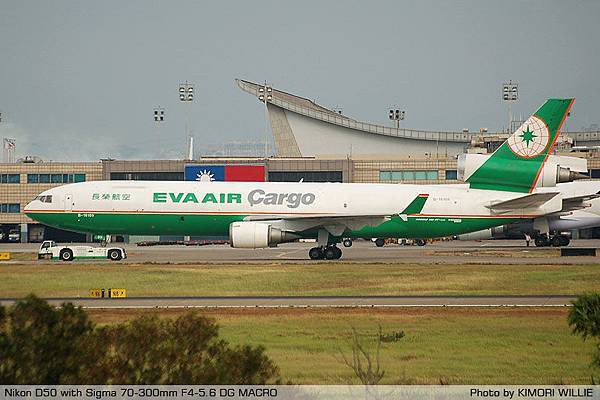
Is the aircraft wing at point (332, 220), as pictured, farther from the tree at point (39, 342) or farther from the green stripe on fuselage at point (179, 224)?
the tree at point (39, 342)

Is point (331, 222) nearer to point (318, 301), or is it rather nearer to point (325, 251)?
point (325, 251)

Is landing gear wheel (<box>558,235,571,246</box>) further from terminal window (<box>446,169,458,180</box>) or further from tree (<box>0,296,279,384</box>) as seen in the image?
tree (<box>0,296,279,384</box>)

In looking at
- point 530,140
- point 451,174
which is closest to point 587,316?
point 530,140

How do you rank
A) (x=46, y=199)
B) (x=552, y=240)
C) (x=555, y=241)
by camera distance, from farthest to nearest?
(x=552, y=240), (x=555, y=241), (x=46, y=199)

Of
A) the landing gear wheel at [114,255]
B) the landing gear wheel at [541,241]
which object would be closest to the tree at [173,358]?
A: the landing gear wheel at [114,255]

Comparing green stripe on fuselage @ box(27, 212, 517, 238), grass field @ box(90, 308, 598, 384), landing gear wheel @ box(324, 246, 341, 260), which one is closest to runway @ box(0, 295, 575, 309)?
grass field @ box(90, 308, 598, 384)

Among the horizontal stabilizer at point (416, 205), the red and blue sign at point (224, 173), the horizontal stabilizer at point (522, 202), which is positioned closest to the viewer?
the horizontal stabilizer at point (416, 205)

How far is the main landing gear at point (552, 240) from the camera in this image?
243 ft

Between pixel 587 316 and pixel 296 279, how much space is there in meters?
27.4

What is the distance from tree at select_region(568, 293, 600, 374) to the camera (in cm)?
1352

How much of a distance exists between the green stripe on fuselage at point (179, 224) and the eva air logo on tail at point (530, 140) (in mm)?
8781

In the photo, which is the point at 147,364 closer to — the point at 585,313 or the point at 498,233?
the point at 585,313

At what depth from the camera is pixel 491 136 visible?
10819 cm

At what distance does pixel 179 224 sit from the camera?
2184 inches
